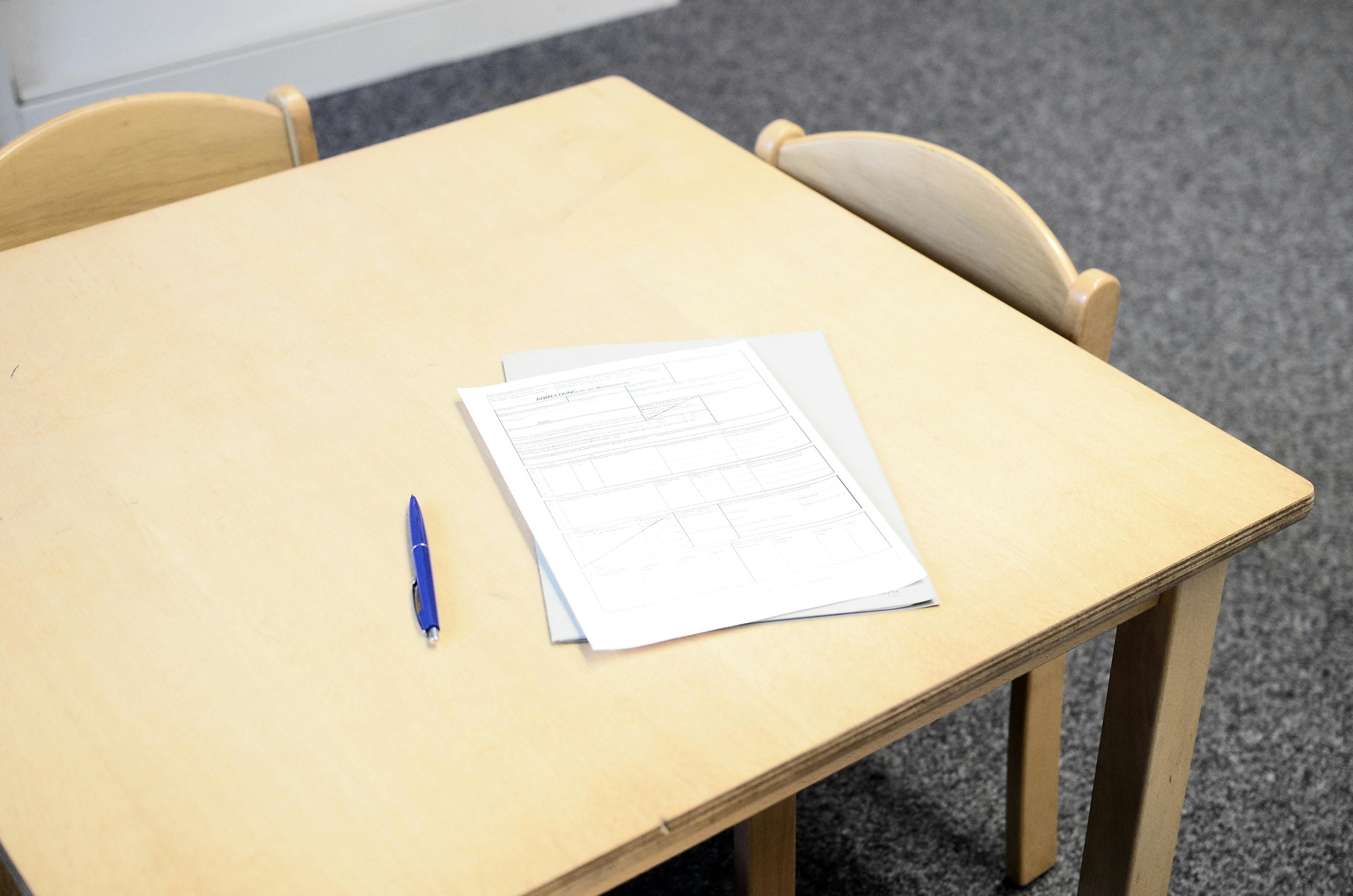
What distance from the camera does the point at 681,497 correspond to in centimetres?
82

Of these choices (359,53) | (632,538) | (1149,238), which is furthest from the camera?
(359,53)

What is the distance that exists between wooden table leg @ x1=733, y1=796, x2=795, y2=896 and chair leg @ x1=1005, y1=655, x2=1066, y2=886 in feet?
0.92

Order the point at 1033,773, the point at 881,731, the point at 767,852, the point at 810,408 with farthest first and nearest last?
the point at 1033,773
the point at 767,852
the point at 810,408
the point at 881,731

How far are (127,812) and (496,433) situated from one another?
1.12 feet

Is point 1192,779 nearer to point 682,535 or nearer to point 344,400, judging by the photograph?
point 682,535

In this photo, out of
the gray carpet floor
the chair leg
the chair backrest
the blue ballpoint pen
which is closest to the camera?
the blue ballpoint pen

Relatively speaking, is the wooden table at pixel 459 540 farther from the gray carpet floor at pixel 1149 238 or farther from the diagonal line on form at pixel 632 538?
the gray carpet floor at pixel 1149 238

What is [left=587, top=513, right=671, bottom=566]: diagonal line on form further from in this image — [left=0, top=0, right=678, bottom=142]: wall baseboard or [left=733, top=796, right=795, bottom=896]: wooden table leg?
[left=0, top=0, right=678, bottom=142]: wall baseboard

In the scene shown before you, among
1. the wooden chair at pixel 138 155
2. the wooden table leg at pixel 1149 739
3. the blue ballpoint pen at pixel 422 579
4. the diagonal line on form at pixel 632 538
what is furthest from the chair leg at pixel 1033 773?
→ the wooden chair at pixel 138 155

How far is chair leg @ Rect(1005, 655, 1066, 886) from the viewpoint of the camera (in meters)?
1.20

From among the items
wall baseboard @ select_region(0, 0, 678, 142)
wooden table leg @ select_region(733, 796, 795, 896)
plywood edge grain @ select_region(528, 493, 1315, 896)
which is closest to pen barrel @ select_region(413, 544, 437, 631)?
plywood edge grain @ select_region(528, 493, 1315, 896)

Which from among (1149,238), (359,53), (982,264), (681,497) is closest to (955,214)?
(982,264)

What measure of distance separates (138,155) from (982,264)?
834mm

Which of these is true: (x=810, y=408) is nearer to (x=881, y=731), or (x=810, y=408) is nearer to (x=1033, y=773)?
(x=881, y=731)
